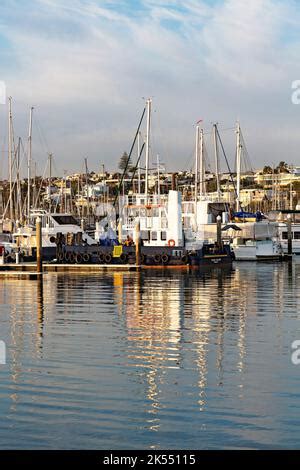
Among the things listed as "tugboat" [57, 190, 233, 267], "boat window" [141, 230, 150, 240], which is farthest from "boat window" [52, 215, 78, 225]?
"boat window" [141, 230, 150, 240]

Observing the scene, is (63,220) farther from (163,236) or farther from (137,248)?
(137,248)

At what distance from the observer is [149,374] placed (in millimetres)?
19953

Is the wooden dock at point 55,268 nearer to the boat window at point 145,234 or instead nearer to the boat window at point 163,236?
the boat window at point 163,236

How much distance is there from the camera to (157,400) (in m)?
17.4

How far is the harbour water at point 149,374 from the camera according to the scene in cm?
1498

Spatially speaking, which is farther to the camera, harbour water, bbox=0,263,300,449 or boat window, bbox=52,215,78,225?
boat window, bbox=52,215,78,225

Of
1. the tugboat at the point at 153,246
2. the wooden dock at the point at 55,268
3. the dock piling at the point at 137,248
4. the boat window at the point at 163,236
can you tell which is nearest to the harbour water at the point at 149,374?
the wooden dock at the point at 55,268

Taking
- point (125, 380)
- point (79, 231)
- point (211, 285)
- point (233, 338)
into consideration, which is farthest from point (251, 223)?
point (125, 380)

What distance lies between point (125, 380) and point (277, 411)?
4.24 m

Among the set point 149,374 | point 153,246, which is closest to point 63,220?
point 153,246

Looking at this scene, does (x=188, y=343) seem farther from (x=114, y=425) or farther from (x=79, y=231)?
(x=79, y=231)

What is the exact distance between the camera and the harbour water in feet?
49.2

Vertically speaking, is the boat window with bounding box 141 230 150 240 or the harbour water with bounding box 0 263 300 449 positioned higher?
the boat window with bounding box 141 230 150 240

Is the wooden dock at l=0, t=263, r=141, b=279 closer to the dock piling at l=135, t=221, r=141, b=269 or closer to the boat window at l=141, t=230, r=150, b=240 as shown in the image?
the dock piling at l=135, t=221, r=141, b=269
